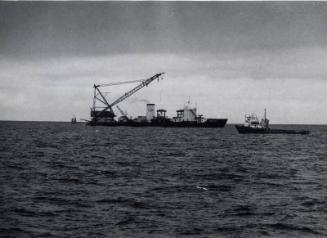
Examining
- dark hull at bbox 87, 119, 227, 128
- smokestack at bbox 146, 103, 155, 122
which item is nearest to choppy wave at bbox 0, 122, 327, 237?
dark hull at bbox 87, 119, 227, 128

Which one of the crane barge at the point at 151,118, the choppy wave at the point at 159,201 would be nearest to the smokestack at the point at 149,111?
the crane barge at the point at 151,118

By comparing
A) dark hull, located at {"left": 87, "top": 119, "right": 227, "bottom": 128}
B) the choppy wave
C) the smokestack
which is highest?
the smokestack

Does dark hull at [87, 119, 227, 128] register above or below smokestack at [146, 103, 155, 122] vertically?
below

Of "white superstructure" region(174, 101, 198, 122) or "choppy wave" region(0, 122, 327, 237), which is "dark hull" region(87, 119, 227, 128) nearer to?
"white superstructure" region(174, 101, 198, 122)

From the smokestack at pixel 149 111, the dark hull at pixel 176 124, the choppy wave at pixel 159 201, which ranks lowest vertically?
the choppy wave at pixel 159 201

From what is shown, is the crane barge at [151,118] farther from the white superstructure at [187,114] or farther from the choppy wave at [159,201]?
the choppy wave at [159,201]

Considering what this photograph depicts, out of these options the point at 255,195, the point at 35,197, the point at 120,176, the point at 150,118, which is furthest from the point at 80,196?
the point at 150,118

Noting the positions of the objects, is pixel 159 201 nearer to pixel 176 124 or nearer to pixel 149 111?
pixel 176 124

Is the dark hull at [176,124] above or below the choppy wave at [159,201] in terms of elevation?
above

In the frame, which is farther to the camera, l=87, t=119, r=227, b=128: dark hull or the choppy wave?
→ l=87, t=119, r=227, b=128: dark hull

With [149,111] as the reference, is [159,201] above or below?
below

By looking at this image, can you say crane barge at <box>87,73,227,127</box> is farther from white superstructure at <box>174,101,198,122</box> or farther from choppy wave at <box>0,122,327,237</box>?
choppy wave at <box>0,122,327,237</box>

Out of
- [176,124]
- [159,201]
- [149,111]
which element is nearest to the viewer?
[159,201]

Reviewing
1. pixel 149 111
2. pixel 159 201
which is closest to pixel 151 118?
pixel 149 111
